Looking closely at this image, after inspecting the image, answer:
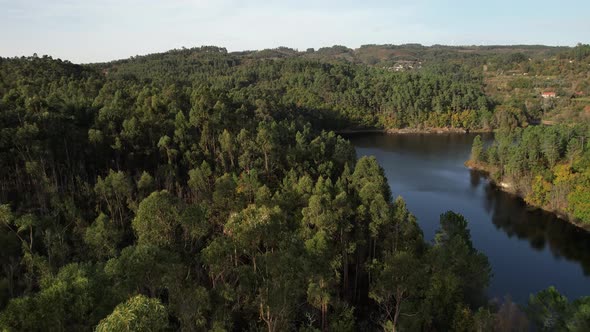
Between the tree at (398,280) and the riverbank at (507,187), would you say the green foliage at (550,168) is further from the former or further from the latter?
the tree at (398,280)

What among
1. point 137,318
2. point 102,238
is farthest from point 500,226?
point 137,318

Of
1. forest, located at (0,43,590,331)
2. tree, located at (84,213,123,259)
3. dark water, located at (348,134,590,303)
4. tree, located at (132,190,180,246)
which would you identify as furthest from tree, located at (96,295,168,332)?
dark water, located at (348,134,590,303)

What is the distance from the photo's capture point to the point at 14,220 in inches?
760

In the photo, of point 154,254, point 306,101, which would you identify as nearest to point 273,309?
point 154,254

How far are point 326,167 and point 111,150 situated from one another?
1547cm

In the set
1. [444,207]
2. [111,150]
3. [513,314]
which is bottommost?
[444,207]

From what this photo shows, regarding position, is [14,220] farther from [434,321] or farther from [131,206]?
[434,321]

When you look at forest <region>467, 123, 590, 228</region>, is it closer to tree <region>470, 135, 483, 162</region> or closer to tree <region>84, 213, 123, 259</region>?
tree <region>470, 135, 483, 162</region>

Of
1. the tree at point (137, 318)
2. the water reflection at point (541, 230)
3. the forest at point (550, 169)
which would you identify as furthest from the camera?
the forest at point (550, 169)

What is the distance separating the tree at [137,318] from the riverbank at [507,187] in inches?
1428

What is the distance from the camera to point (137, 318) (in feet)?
27.5

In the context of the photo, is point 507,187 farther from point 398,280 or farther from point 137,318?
point 137,318

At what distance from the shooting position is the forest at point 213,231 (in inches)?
511

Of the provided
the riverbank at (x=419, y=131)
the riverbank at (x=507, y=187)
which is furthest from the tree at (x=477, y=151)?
the riverbank at (x=419, y=131)
